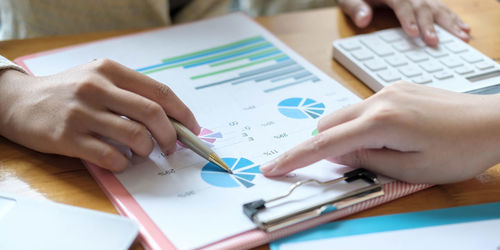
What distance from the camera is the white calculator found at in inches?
26.8

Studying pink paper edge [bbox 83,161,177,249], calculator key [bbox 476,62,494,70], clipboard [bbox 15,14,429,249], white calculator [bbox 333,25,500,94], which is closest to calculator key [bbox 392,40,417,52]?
white calculator [bbox 333,25,500,94]

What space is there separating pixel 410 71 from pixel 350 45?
106 millimetres

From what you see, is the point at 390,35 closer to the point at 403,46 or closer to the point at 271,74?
the point at 403,46

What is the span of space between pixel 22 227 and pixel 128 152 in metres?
0.14

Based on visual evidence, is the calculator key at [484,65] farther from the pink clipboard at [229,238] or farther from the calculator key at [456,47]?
the pink clipboard at [229,238]

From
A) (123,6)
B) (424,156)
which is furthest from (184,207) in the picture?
(123,6)

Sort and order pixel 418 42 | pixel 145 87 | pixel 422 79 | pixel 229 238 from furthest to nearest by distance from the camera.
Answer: pixel 418 42
pixel 422 79
pixel 145 87
pixel 229 238

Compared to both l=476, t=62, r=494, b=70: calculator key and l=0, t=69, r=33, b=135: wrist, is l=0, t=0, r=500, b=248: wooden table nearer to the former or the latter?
l=0, t=69, r=33, b=135: wrist

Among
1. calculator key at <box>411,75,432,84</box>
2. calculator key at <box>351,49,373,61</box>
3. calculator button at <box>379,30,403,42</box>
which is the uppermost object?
calculator button at <box>379,30,403,42</box>

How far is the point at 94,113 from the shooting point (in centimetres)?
51

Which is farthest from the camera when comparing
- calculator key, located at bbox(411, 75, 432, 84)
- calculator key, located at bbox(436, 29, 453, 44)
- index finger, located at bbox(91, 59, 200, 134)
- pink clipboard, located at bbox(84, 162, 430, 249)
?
calculator key, located at bbox(436, 29, 453, 44)

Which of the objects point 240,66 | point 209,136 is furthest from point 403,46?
point 209,136

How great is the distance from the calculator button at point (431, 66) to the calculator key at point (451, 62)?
0.5 inches

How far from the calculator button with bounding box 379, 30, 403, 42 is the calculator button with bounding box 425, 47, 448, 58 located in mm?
55
